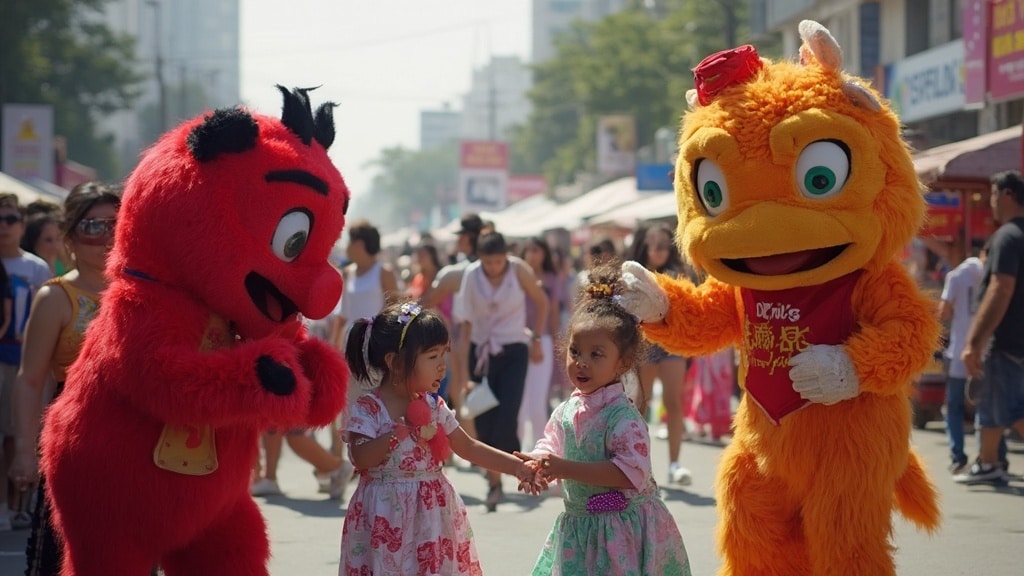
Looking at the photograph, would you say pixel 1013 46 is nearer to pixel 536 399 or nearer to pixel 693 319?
pixel 536 399

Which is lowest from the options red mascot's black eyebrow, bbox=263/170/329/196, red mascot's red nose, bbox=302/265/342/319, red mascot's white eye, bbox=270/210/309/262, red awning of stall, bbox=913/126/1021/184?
red mascot's red nose, bbox=302/265/342/319

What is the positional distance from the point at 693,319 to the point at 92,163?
49683mm

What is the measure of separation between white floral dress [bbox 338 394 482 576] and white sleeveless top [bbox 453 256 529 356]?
4.88m

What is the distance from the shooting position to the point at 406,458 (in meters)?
4.86

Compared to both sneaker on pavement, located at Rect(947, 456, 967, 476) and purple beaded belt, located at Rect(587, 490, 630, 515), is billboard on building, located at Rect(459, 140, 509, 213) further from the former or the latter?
purple beaded belt, located at Rect(587, 490, 630, 515)

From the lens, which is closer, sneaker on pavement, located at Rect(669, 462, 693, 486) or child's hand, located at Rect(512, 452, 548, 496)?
child's hand, located at Rect(512, 452, 548, 496)

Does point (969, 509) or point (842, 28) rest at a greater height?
point (842, 28)

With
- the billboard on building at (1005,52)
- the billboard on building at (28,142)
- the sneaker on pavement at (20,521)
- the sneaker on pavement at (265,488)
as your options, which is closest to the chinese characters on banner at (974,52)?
the billboard on building at (1005,52)

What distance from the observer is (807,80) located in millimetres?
5371

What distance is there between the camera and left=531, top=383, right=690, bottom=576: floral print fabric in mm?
4785

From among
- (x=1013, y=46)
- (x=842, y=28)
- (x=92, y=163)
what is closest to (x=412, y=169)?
(x=92, y=163)

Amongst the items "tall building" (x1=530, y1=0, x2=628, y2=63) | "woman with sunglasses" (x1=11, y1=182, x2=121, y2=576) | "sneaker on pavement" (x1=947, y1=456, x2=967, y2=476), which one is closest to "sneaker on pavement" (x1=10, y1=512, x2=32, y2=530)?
"woman with sunglasses" (x1=11, y1=182, x2=121, y2=576)

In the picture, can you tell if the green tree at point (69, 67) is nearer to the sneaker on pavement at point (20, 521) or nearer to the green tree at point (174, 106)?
the sneaker on pavement at point (20, 521)

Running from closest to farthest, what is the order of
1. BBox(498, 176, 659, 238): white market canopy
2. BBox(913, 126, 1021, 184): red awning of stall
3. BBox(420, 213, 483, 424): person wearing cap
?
BBox(420, 213, 483, 424): person wearing cap < BBox(913, 126, 1021, 184): red awning of stall < BBox(498, 176, 659, 238): white market canopy
